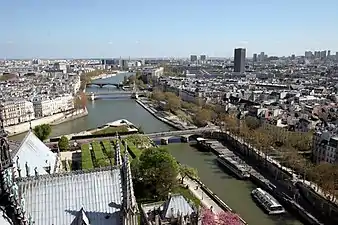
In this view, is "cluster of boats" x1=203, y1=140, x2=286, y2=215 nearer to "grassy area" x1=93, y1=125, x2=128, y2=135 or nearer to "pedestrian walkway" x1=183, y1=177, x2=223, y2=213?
"pedestrian walkway" x1=183, y1=177, x2=223, y2=213

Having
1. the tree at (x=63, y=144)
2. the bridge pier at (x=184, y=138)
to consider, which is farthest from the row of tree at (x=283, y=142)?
the tree at (x=63, y=144)

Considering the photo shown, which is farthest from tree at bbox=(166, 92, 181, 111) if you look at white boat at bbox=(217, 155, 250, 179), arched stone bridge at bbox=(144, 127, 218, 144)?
white boat at bbox=(217, 155, 250, 179)

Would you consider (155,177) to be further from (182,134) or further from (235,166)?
(182,134)

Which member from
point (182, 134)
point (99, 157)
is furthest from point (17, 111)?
point (99, 157)

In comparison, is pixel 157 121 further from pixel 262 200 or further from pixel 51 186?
pixel 51 186

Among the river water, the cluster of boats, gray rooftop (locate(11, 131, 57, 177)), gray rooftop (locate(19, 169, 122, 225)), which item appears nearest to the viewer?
gray rooftop (locate(19, 169, 122, 225))

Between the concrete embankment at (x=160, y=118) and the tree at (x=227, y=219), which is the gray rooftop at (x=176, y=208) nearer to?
the tree at (x=227, y=219)

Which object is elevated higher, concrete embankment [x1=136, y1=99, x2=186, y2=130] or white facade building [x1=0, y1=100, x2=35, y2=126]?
white facade building [x1=0, y1=100, x2=35, y2=126]
